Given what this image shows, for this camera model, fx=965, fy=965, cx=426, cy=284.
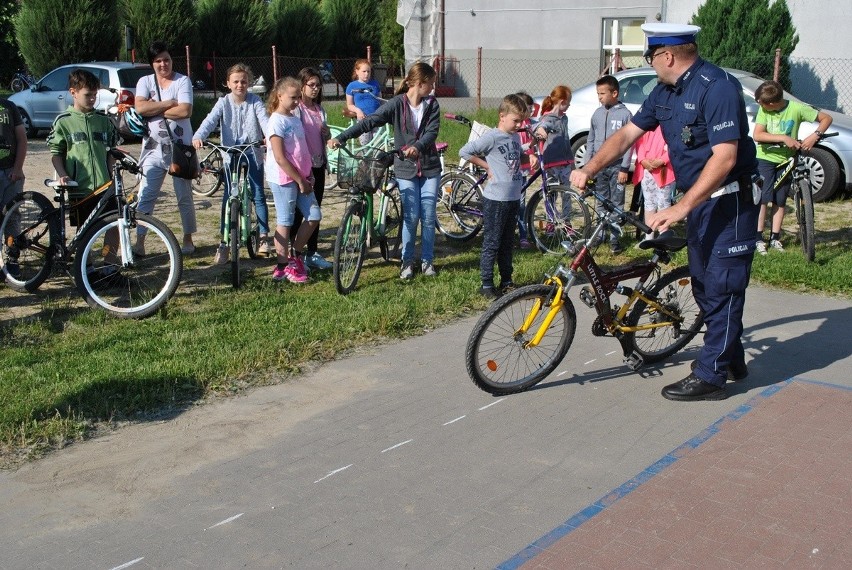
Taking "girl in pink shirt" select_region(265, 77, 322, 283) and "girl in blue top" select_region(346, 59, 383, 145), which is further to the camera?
"girl in blue top" select_region(346, 59, 383, 145)

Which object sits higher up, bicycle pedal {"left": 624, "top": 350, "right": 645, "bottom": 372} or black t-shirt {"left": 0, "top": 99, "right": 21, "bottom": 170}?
black t-shirt {"left": 0, "top": 99, "right": 21, "bottom": 170}

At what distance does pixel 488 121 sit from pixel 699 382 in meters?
15.4

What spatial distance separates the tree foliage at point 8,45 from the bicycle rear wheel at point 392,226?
2660 centimetres

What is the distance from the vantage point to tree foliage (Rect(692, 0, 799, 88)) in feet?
66.4

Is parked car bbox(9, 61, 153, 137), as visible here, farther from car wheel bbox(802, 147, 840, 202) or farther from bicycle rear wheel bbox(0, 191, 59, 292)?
car wheel bbox(802, 147, 840, 202)

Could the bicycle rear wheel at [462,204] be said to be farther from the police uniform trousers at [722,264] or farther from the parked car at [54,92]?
the parked car at [54,92]

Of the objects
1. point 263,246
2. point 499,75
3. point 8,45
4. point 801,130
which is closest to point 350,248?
point 263,246

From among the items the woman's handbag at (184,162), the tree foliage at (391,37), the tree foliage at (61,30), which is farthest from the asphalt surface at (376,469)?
the tree foliage at (391,37)

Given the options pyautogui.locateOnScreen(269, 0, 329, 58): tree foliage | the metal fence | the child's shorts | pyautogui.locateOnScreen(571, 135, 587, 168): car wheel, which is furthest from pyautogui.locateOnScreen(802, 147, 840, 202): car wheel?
pyautogui.locateOnScreen(269, 0, 329, 58): tree foliage

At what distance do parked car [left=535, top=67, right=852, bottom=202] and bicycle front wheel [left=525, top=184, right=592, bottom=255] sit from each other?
3.35 meters

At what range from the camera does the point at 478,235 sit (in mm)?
10562

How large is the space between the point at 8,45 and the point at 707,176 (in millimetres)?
32629

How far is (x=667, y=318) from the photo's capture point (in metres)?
6.26

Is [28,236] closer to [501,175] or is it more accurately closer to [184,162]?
[184,162]
